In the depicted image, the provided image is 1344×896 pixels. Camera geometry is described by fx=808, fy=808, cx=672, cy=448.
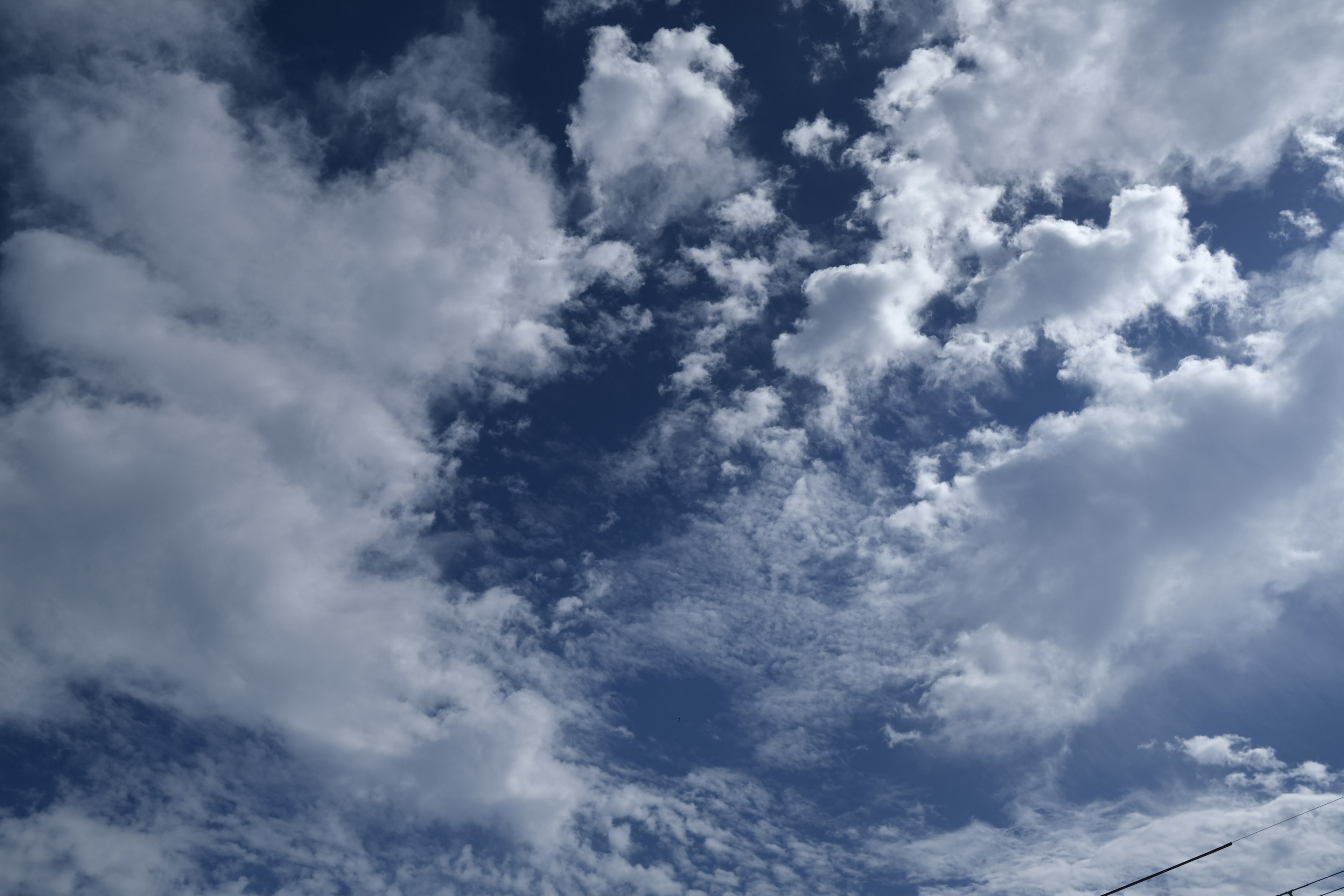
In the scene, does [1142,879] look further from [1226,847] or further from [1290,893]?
[1290,893]

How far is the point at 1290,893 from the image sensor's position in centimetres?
6381

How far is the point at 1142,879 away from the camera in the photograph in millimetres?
63438

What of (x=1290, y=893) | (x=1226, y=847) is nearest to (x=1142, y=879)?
(x=1226, y=847)

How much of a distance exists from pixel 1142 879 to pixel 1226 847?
6.68 meters

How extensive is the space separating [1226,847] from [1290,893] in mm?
7568

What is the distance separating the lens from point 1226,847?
62406mm
